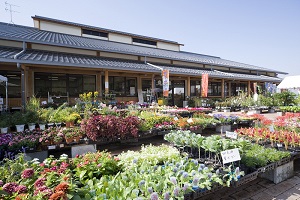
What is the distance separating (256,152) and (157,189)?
2325 mm

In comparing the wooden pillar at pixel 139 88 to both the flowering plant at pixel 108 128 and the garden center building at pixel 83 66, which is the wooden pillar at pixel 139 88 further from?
the flowering plant at pixel 108 128

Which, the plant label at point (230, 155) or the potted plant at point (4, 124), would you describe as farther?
the potted plant at point (4, 124)

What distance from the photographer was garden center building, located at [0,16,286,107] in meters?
9.97

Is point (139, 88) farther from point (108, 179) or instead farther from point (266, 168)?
point (108, 179)

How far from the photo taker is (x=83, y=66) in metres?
9.90

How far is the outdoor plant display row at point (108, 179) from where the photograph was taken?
1.98m

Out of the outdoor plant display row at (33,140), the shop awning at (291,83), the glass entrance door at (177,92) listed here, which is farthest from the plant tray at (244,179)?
the shop awning at (291,83)

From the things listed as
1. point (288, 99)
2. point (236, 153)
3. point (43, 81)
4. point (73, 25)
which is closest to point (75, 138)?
point (236, 153)

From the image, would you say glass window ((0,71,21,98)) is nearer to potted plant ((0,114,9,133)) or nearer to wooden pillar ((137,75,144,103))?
potted plant ((0,114,9,133))

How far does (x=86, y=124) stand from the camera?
5.39 metres

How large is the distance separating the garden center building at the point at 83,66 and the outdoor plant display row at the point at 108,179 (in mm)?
7258

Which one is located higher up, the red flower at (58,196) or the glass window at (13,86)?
the glass window at (13,86)

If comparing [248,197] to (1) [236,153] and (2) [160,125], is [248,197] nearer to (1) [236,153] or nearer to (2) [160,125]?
(1) [236,153]

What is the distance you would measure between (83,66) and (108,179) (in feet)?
27.2
